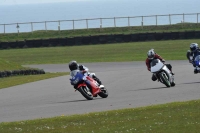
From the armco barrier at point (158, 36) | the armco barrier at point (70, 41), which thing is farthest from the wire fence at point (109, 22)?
the armco barrier at point (70, 41)

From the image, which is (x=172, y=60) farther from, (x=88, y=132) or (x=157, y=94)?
(x=88, y=132)

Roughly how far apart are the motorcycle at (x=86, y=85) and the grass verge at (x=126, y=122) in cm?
407

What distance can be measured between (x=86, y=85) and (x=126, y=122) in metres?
6.68

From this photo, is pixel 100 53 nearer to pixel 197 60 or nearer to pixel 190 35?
pixel 190 35

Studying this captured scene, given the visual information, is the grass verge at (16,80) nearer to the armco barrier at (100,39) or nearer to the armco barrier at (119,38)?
the armco barrier at (100,39)

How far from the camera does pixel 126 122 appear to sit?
13.9 m

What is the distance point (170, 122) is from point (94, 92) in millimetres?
7356

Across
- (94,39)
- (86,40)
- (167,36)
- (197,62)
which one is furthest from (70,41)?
(197,62)

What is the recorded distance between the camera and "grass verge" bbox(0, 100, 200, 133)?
1282 centimetres

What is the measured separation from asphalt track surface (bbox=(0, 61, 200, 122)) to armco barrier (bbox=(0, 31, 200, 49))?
973 inches

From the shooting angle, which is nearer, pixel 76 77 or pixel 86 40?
pixel 76 77

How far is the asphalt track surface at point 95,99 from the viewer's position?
58.8 ft

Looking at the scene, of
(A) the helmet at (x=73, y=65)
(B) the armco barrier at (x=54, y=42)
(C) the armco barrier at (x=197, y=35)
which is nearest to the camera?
(A) the helmet at (x=73, y=65)

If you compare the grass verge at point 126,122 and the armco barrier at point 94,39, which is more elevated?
the armco barrier at point 94,39
